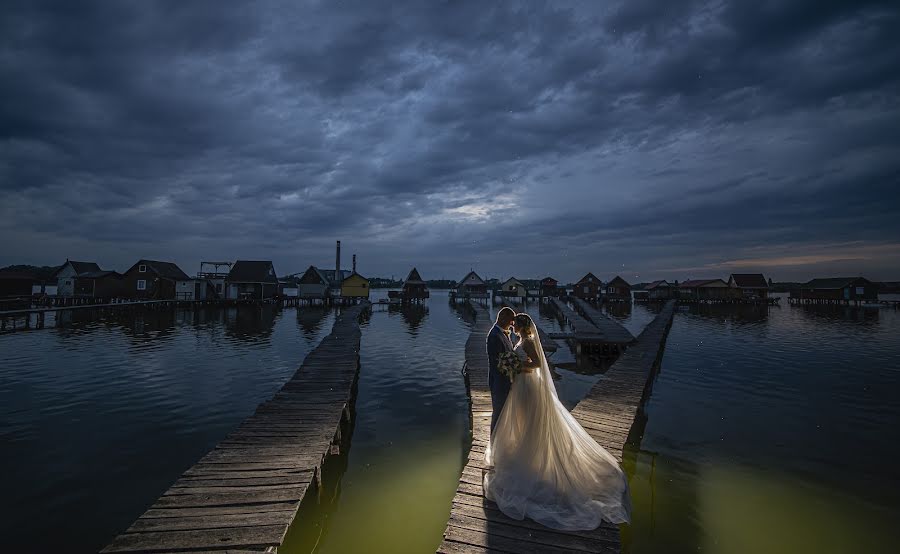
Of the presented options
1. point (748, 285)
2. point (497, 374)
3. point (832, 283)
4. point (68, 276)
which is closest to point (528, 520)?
point (497, 374)

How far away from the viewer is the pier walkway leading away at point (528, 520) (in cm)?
470

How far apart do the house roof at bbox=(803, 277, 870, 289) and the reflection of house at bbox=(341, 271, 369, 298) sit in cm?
8155

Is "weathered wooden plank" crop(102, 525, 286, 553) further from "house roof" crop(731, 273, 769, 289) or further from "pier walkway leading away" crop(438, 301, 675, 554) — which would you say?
"house roof" crop(731, 273, 769, 289)

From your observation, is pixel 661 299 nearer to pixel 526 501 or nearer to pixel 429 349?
pixel 429 349

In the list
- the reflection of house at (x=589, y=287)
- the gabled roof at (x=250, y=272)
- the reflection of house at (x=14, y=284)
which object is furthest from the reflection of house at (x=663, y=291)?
the reflection of house at (x=14, y=284)

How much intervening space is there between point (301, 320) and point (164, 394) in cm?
2643

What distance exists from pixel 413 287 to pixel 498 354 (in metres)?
63.8

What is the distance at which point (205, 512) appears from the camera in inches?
213

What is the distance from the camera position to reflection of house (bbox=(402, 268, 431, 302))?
225 feet

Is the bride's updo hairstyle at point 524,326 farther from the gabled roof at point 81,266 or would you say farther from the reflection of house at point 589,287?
the reflection of house at point 589,287

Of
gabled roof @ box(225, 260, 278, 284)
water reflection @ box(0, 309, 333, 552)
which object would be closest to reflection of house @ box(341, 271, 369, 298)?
gabled roof @ box(225, 260, 278, 284)

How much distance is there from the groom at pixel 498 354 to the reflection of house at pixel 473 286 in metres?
67.3

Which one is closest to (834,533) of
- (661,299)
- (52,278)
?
(52,278)

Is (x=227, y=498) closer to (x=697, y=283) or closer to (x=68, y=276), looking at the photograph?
(x=68, y=276)
